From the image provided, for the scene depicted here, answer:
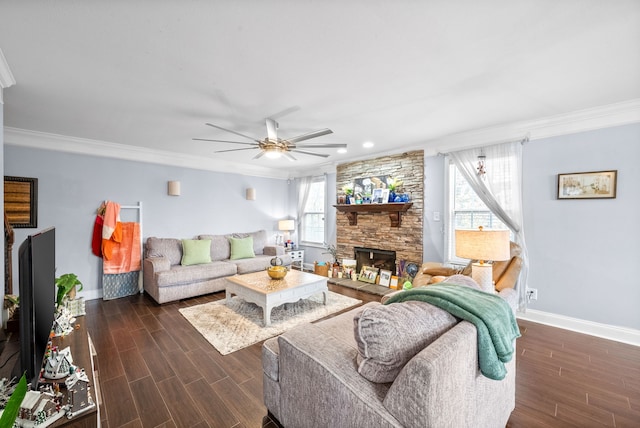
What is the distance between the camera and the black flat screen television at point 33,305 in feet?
3.33

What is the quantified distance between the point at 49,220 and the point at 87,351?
351 cm

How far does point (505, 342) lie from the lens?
131 centimetres

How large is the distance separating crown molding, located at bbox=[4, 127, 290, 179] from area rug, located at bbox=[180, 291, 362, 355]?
276cm

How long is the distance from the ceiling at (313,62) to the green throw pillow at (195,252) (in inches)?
82.9

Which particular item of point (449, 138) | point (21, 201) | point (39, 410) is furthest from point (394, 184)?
point (21, 201)

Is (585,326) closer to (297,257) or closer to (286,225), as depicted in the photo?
(297,257)

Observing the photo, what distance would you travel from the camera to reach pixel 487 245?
2.33 meters

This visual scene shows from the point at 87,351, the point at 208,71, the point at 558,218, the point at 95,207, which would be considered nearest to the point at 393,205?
the point at 558,218

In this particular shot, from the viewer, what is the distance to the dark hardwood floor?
6.08ft

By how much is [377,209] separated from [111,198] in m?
4.53

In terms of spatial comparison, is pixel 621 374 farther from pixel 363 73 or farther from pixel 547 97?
pixel 363 73

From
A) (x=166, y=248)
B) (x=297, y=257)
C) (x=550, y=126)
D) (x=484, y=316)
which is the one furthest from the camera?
(x=297, y=257)

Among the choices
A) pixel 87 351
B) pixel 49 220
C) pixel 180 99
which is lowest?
pixel 87 351

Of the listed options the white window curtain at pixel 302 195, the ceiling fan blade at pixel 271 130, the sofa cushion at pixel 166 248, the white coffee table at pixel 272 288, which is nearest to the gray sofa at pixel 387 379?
the white coffee table at pixel 272 288
